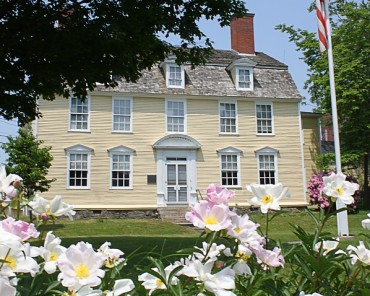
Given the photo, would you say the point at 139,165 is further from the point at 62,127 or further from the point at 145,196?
the point at 62,127

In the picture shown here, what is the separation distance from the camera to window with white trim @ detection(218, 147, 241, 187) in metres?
23.1

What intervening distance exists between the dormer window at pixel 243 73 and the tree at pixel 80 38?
46.6 feet

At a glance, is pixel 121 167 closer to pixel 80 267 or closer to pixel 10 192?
pixel 10 192

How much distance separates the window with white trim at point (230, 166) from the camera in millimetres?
23109

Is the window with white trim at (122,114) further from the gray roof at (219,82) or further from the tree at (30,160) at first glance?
the tree at (30,160)

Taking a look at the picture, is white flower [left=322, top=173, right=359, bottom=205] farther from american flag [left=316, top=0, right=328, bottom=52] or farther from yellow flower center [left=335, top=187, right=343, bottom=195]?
american flag [left=316, top=0, right=328, bottom=52]

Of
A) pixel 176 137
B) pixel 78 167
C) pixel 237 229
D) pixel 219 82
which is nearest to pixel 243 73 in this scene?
pixel 219 82

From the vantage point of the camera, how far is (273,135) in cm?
2403

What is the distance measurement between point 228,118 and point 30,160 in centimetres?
1024

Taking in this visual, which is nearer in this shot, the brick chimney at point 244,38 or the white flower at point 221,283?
the white flower at point 221,283

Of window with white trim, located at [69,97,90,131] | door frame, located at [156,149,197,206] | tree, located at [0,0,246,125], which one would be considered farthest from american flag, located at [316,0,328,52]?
window with white trim, located at [69,97,90,131]

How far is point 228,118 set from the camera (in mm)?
23719

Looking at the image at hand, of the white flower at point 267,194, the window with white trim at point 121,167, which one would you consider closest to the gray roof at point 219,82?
the window with white trim at point 121,167

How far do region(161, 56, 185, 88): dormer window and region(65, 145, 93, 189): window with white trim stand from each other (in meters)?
5.49
